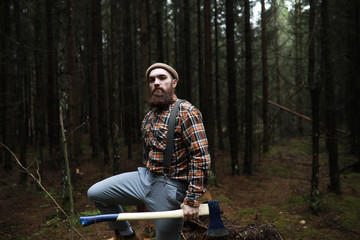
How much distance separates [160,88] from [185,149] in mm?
783

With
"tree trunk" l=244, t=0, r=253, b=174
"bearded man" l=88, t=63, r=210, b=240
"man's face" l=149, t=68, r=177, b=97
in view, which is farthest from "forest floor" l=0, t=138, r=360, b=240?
"man's face" l=149, t=68, r=177, b=97

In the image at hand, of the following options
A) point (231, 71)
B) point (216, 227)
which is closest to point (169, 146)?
point (216, 227)

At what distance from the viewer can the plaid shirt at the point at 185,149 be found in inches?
104

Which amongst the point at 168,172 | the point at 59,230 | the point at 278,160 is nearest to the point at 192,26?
the point at 278,160

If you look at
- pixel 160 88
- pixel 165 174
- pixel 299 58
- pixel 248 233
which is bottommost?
pixel 248 233

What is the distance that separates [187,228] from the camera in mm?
4527

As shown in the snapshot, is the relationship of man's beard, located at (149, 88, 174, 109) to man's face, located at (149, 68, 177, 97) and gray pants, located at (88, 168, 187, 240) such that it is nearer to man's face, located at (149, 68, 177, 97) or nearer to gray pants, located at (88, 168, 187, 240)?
man's face, located at (149, 68, 177, 97)

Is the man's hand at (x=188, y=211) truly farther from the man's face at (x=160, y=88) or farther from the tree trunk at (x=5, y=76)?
the tree trunk at (x=5, y=76)

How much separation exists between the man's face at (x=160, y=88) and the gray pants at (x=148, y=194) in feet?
2.74

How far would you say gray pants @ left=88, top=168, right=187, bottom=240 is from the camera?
281 cm

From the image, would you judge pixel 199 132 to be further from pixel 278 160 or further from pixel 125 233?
pixel 278 160

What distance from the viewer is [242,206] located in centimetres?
872

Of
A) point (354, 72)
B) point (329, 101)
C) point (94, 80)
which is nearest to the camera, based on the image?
point (329, 101)

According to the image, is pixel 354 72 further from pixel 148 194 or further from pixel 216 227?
pixel 148 194
